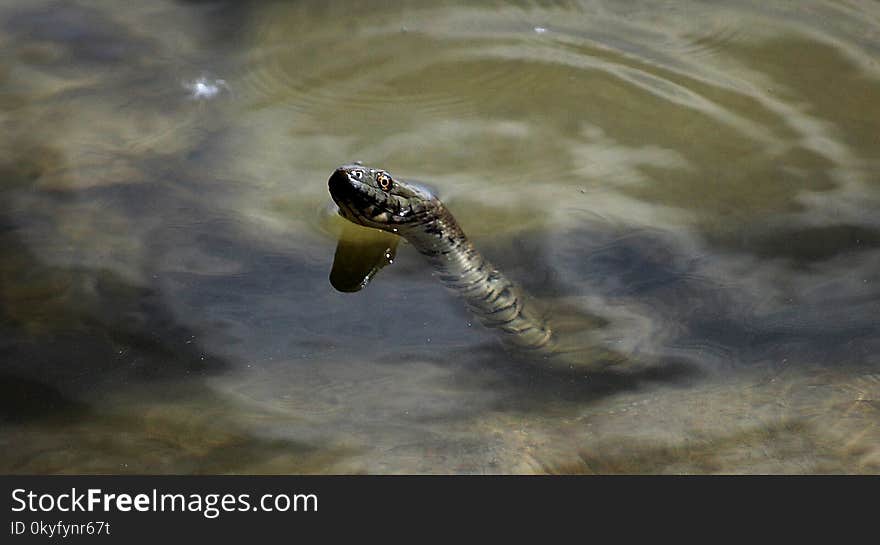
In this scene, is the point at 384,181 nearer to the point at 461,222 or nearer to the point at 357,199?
the point at 357,199

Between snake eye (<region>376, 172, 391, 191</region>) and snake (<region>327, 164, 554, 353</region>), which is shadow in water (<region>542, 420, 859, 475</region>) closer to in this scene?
snake (<region>327, 164, 554, 353</region>)

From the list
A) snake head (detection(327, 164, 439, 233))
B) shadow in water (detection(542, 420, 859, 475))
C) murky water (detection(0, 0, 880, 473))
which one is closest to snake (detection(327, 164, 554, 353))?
snake head (detection(327, 164, 439, 233))

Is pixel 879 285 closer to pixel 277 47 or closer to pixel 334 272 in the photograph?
pixel 334 272

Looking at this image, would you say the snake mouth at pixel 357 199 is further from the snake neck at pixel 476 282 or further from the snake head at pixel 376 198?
the snake neck at pixel 476 282

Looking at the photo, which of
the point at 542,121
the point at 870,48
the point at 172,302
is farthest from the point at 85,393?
the point at 870,48

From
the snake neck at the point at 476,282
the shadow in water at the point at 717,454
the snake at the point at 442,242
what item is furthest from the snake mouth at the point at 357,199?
the shadow in water at the point at 717,454

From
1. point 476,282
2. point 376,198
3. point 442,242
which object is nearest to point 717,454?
point 476,282

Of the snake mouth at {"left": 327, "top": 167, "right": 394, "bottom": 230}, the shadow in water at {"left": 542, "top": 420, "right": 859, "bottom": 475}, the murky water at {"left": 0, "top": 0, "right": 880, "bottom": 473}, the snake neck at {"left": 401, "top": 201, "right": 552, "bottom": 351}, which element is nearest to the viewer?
the shadow in water at {"left": 542, "top": 420, "right": 859, "bottom": 475}
